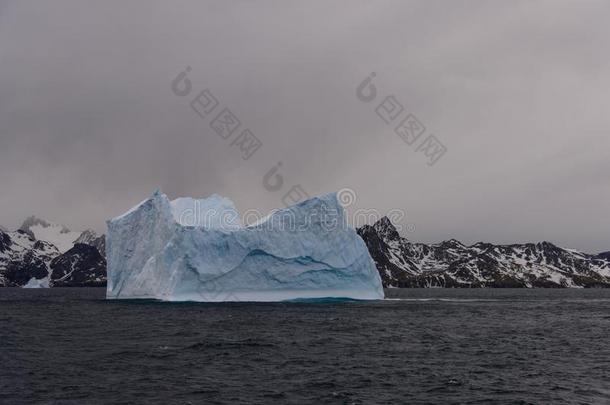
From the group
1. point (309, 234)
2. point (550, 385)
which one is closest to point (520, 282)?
point (309, 234)

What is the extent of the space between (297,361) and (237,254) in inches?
1253

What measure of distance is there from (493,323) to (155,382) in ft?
95.9

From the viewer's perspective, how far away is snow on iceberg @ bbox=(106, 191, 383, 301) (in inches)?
2211

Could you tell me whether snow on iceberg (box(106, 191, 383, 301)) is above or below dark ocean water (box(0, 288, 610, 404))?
above

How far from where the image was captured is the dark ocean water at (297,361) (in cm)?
1958

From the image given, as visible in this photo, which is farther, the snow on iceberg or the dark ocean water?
the snow on iceberg

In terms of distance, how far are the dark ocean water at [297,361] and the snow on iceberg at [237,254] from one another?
12.6 metres

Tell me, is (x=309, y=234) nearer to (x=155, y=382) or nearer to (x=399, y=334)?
(x=399, y=334)

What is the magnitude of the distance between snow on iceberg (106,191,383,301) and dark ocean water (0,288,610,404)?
41.5 ft

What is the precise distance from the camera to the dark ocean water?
19.6 meters

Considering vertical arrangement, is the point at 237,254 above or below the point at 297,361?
above

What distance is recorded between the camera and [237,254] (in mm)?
57156

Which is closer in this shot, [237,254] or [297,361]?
[297,361]

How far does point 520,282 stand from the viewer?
199 m
